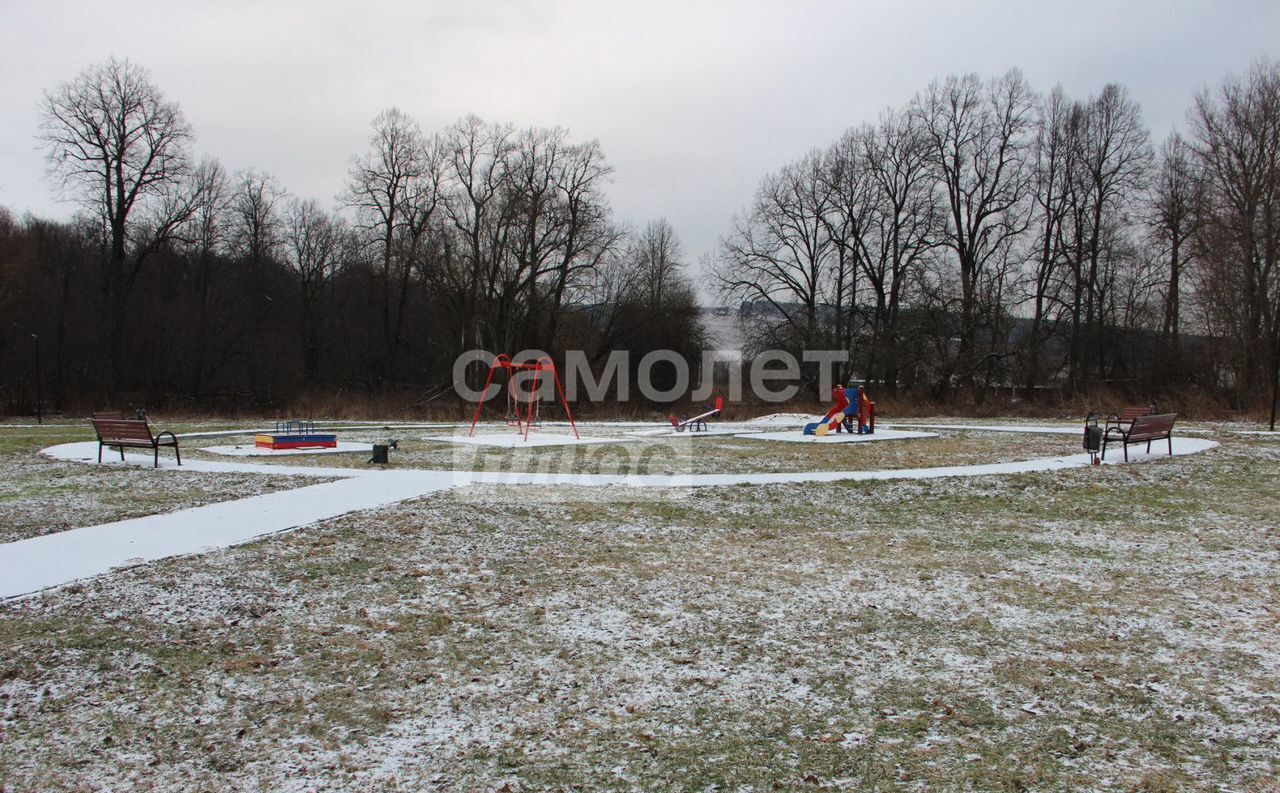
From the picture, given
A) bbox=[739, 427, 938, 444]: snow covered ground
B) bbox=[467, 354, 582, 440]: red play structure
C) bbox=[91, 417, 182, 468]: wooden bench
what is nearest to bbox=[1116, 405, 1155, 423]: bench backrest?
bbox=[739, 427, 938, 444]: snow covered ground

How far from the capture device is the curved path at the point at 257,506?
6.23 metres

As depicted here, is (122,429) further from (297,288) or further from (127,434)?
(297,288)

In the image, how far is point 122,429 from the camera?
13102mm

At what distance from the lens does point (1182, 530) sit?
811 centimetres

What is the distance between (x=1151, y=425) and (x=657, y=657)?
12.9 m

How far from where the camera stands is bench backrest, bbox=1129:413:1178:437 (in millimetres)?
13609

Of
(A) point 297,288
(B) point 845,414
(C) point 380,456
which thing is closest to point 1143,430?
(B) point 845,414

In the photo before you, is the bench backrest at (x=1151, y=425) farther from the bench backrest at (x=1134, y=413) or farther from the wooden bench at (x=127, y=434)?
the wooden bench at (x=127, y=434)

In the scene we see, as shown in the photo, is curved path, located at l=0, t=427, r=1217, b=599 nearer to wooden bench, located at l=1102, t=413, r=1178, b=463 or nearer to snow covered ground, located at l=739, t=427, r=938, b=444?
wooden bench, located at l=1102, t=413, r=1178, b=463

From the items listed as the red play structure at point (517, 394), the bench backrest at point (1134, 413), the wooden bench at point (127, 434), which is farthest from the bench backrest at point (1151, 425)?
the wooden bench at point (127, 434)

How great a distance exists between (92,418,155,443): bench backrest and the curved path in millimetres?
456

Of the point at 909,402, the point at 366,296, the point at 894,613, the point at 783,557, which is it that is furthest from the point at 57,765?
the point at 366,296

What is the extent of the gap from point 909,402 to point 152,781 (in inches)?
1349

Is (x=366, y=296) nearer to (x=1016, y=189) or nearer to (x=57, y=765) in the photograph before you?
(x=1016, y=189)
